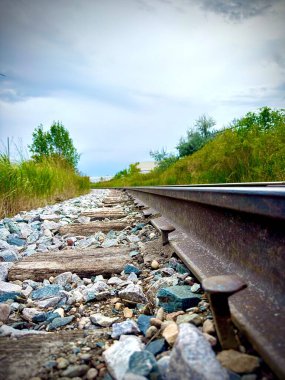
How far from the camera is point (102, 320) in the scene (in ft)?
4.41

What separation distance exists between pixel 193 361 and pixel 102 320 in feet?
2.28

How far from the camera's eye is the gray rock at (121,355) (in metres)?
0.89

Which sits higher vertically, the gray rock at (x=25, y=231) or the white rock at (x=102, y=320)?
the gray rock at (x=25, y=231)

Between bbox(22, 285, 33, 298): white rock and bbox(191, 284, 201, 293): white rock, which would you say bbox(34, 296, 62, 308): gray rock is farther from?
bbox(191, 284, 201, 293): white rock

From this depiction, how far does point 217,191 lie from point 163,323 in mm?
643

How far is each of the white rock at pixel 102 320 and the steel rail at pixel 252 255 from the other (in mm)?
457

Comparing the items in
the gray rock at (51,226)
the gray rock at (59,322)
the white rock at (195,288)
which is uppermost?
the gray rock at (51,226)

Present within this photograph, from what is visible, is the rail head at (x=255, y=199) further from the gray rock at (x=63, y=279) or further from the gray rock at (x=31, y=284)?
the gray rock at (x=31, y=284)

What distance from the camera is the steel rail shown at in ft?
2.61

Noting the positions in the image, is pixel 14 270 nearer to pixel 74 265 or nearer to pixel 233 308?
pixel 74 265

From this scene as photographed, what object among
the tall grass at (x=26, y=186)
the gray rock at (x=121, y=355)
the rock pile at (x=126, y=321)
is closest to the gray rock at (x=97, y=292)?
the rock pile at (x=126, y=321)

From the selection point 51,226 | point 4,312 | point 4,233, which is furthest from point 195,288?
point 51,226

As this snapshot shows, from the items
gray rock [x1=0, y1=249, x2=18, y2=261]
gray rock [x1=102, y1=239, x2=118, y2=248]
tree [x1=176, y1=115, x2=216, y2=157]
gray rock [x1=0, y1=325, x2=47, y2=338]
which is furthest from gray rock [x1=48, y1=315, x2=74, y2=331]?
tree [x1=176, y1=115, x2=216, y2=157]

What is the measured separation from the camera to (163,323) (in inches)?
44.8
